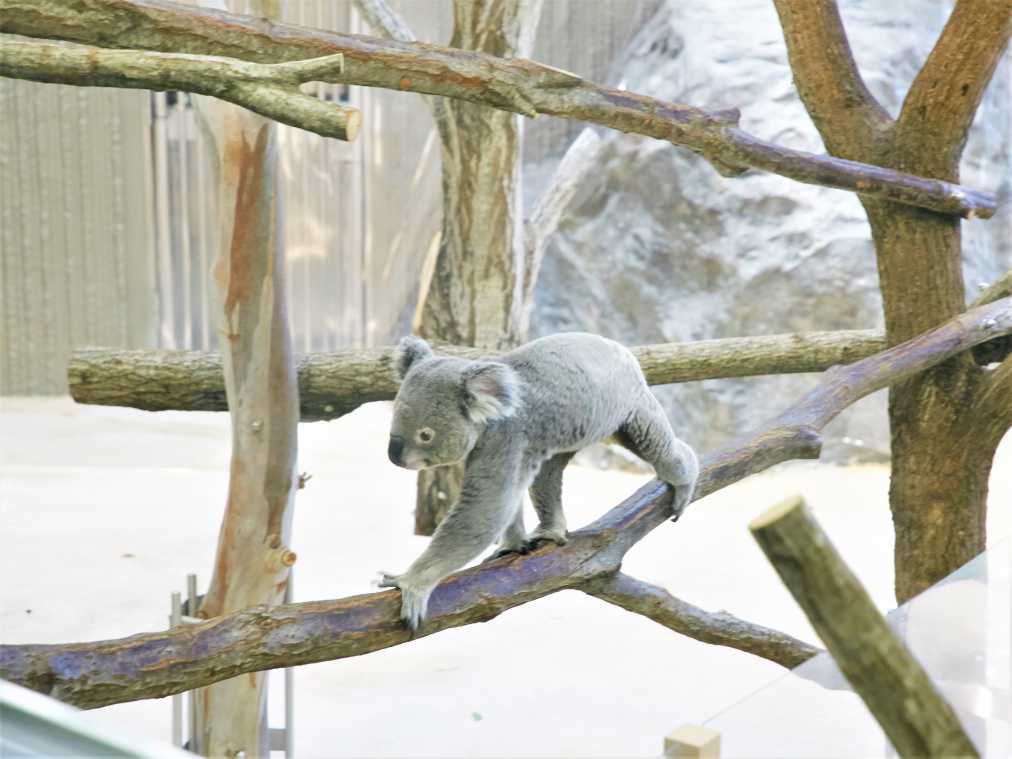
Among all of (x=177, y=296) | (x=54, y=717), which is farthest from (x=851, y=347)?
(x=177, y=296)

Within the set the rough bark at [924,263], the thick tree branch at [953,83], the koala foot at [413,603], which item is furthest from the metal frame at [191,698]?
the thick tree branch at [953,83]

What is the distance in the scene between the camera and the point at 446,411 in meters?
1.82

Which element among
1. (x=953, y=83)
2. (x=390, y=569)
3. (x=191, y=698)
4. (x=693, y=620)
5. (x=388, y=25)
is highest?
(x=388, y=25)

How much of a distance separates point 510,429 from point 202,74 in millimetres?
775

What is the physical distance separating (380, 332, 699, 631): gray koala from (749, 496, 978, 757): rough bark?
88cm

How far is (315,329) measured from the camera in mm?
6641

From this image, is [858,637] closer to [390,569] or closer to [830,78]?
[830,78]

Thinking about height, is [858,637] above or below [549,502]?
above

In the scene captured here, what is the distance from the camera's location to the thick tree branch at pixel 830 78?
9.74ft

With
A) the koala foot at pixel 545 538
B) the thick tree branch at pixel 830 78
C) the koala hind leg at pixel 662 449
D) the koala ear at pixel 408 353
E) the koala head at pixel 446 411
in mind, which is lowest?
→ the koala foot at pixel 545 538

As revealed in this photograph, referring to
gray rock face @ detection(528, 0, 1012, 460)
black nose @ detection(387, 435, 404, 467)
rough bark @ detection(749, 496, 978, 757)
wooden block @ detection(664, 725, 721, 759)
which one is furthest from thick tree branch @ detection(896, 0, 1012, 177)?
gray rock face @ detection(528, 0, 1012, 460)

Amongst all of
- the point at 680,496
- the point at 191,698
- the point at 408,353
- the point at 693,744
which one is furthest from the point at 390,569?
the point at 693,744

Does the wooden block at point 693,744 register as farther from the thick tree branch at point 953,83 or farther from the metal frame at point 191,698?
the thick tree branch at point 953,83

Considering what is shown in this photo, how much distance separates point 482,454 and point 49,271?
5.80m
